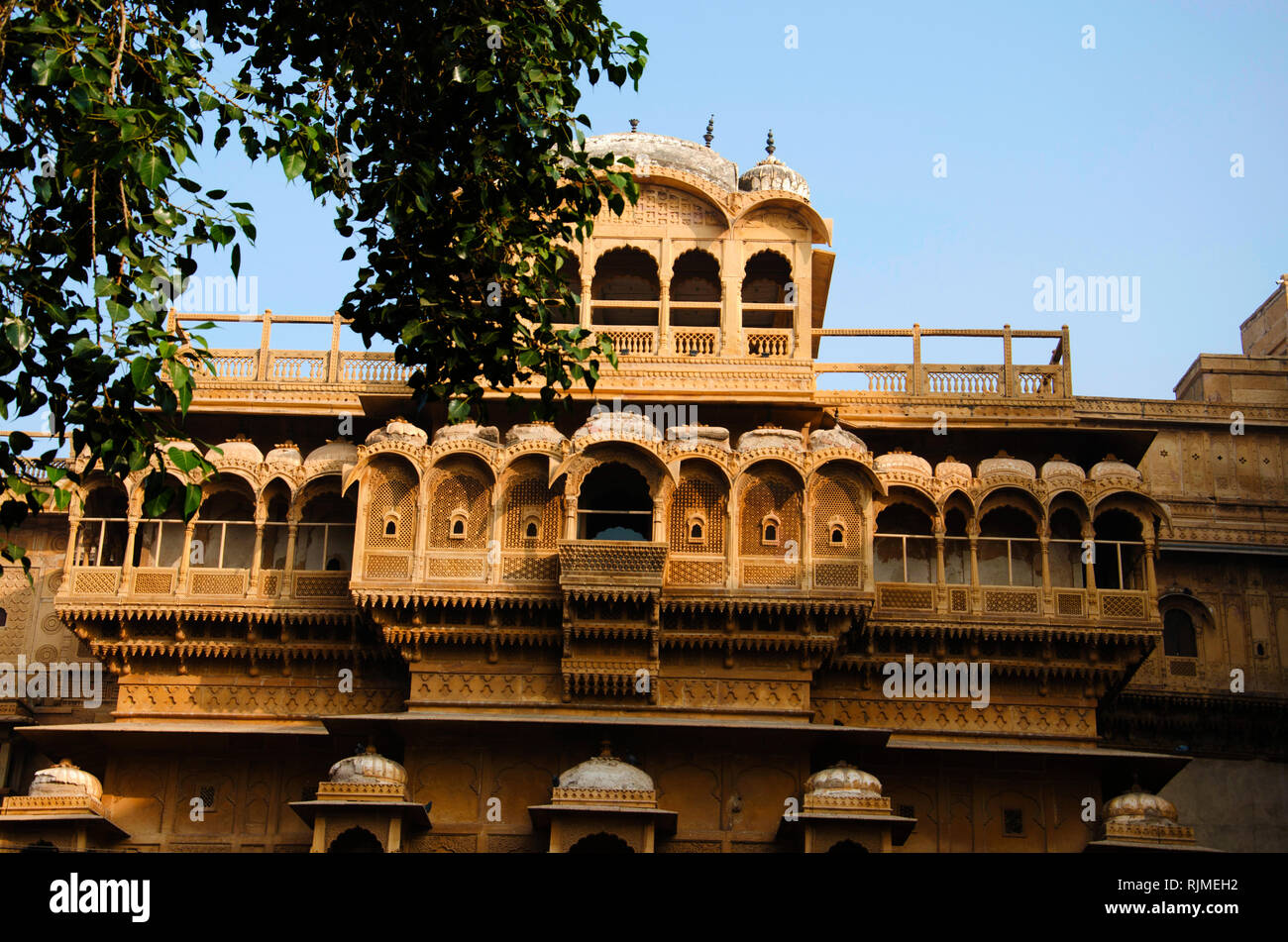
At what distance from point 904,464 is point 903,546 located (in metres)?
1.22

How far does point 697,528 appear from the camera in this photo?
23453 millimetres

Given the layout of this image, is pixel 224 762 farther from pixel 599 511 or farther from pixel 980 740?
pixel 980 740

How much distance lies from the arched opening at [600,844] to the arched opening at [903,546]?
618cm

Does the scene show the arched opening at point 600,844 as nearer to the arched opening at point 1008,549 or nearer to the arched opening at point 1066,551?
the arched opening at point 1008,549

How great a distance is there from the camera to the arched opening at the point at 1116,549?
2520 cm

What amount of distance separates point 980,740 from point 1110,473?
14.6ft

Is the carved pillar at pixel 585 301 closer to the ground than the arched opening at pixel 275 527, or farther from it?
farther from it

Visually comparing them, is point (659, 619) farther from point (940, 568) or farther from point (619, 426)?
point (940, 568)

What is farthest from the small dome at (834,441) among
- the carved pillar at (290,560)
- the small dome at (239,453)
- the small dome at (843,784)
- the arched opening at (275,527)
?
the small dome at (239,453)

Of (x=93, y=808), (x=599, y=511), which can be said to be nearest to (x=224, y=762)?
(x=93, y=808)

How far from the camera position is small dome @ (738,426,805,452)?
23547 mm

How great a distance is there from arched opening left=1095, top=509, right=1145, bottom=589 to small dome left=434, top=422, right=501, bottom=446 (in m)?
9.19

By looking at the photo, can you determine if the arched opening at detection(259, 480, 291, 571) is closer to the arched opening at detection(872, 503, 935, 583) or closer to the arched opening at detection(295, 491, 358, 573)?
the arched opening at detection(295, 491, 358, 573)
